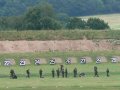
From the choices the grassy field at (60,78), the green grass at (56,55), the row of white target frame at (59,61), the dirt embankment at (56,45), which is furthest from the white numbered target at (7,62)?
the dirt embankment at (56,45)

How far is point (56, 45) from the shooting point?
104 metres

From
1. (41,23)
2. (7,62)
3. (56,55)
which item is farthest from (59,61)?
(41,23)

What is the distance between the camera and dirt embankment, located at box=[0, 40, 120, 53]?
332ft

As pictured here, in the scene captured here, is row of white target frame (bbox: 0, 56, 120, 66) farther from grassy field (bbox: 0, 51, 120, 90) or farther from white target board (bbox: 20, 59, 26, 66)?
grassy field (bbox: 0, 51, 120, 90)

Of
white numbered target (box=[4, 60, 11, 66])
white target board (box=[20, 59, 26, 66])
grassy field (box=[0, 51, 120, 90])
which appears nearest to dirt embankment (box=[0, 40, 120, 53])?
grassy field (box=[0, 51, 120, 90])

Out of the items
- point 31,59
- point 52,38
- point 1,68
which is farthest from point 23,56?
point 52,38

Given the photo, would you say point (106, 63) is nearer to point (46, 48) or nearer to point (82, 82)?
point (46, 48)

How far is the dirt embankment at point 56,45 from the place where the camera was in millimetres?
101312

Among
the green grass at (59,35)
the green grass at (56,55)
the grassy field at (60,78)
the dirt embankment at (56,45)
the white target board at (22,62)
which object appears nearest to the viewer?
the grassy field at (60,78)

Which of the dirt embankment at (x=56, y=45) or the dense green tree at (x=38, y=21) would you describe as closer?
the dirt embankment at (x=56, y=45)

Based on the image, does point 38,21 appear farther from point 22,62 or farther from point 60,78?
point 60,78

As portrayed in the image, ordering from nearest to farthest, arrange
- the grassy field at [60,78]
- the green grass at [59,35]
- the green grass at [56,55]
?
the grassy field at [60,78] → the green grass at [56,55] → the green grass at [59,35]

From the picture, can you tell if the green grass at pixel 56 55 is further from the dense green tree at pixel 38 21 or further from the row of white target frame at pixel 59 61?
the dense green tree at pixel 38 21

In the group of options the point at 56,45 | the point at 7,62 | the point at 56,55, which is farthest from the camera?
the point at 56,45
